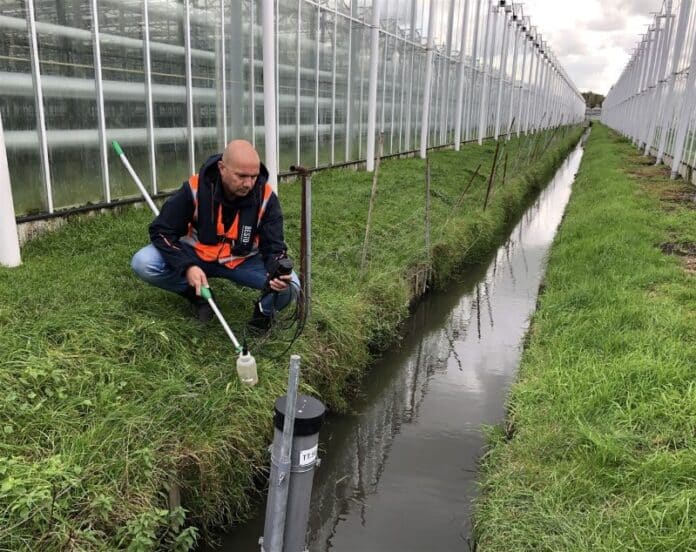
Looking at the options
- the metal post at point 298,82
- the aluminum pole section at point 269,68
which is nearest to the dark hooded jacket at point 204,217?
the aluminum pole section at point 269,68

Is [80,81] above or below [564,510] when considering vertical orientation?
above

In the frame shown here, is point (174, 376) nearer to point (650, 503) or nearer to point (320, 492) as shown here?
point (320, 492)

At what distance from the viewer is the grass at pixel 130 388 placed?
2627 mm

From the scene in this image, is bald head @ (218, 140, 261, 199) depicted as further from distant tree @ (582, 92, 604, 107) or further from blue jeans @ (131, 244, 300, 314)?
distant tree @ (582, 92, 604, 107)


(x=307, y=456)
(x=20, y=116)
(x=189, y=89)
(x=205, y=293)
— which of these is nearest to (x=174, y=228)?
(x=205, y=293)

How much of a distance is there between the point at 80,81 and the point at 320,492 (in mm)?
5432

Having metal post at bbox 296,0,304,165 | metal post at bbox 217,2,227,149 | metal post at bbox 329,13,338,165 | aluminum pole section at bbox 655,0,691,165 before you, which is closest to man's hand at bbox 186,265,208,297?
metal post at bbox 217,2,227,149

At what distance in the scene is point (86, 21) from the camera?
21.5 feet

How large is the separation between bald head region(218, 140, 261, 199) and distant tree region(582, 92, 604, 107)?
133m

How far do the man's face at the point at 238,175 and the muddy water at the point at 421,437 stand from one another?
2.13 m

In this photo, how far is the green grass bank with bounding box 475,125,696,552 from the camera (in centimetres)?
278

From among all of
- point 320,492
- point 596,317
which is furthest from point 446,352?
point 320,492

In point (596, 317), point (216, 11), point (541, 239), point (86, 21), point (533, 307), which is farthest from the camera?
point (541, 239)

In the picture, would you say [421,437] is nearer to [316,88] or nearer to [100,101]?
[100,101]
